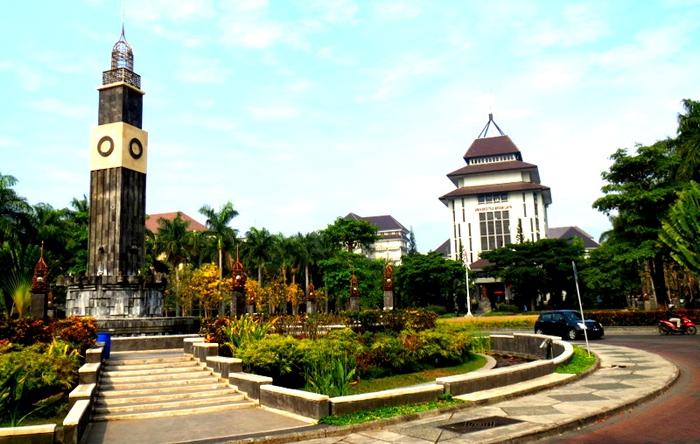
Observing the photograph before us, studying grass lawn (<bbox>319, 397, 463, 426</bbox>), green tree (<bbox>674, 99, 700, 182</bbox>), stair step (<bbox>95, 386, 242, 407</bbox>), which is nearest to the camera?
grass lawn (<bbox>319, 397, 463, 426</bbox>)

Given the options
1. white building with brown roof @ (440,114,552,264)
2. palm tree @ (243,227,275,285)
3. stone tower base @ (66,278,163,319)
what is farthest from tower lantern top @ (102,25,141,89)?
white building with brown roof @ (440,114,552,264)

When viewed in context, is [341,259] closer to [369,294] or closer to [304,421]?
[369,294]

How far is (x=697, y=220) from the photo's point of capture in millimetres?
29766

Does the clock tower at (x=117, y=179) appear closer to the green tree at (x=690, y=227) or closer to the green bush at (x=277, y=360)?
the green bush at (x=277, y=360)

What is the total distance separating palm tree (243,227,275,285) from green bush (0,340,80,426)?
54621mm

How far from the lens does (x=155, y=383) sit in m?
13.9

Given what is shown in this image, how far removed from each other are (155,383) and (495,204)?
81344 mm

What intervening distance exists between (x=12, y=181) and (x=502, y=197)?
70.2 meters

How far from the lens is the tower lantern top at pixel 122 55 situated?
92.2 ft

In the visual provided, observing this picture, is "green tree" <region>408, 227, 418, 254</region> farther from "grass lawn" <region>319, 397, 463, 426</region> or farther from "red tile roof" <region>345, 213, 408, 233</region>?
"grass lawn" <region>319, 397, 463, 426</region>

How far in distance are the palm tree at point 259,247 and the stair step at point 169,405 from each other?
180ft

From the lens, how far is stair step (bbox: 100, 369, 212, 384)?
1398 centimetres

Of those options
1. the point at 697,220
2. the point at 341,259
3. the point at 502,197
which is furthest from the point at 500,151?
the point at 697,220

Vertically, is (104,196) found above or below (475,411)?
above
